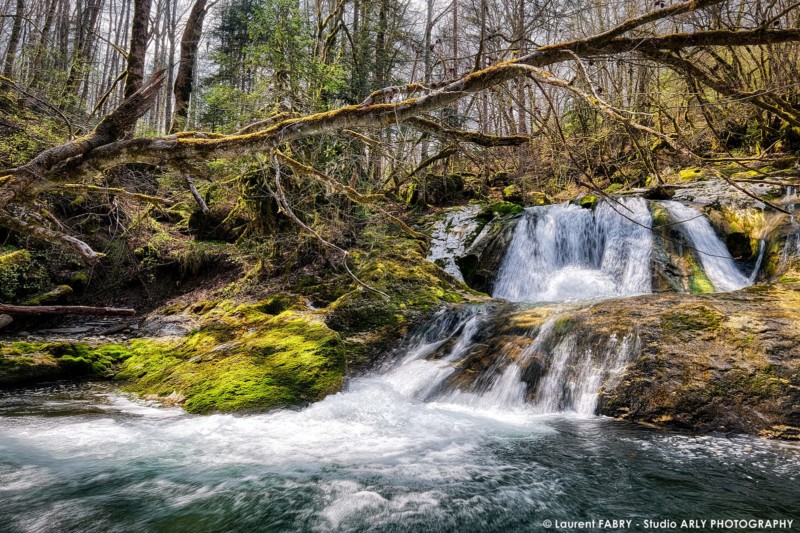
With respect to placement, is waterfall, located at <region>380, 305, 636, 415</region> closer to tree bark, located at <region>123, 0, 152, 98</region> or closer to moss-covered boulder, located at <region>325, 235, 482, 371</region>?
moss-covered boulder, located at <region>325, 235, 482, 371</region>

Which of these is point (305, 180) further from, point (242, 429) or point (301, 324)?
point (242, 429)

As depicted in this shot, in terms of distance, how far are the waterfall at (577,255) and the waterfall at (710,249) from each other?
25.8 inches

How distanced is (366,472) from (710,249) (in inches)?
337

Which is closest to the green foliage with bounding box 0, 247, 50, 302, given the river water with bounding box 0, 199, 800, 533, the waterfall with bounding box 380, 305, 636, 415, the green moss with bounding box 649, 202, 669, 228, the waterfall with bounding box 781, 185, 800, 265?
the river water with bounding box 0, 199, 800, 533

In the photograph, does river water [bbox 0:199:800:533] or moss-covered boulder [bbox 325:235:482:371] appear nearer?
river water [bbox 0:199:800:533]

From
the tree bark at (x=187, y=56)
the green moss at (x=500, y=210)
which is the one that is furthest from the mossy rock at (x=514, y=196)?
the tree bark at (x=187, y=56)

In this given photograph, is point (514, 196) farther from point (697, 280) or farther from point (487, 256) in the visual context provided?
point (697, 280)

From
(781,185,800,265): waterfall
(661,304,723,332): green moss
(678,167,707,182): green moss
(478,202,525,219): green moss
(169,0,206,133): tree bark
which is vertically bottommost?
(661,304,723,332): green moss

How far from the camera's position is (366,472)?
3.02 metres

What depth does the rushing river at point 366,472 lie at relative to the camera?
244 cm

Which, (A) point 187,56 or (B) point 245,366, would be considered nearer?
(B) point 245,366

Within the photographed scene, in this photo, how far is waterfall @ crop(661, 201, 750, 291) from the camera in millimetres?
7730

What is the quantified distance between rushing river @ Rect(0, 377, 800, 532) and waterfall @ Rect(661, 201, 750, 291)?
5.31 m

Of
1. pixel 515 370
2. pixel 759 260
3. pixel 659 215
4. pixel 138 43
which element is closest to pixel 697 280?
pixel 759 260
